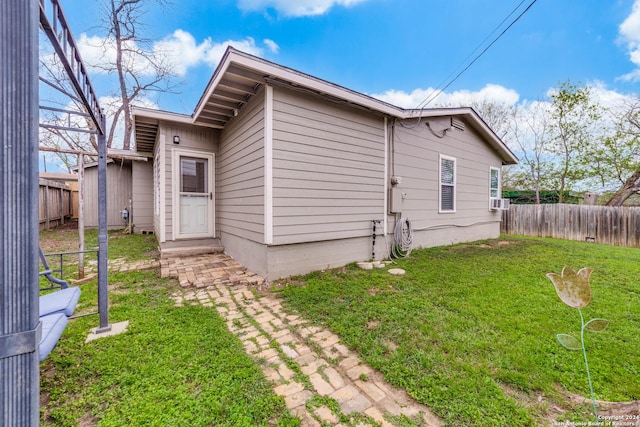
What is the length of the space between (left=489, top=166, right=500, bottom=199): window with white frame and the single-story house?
1.79 metres

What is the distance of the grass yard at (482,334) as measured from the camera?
5.40 feet

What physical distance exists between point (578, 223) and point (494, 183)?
3611mm

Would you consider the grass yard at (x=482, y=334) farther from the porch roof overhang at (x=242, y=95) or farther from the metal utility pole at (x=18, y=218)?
the porch roof overhang at (x=242, y=95)

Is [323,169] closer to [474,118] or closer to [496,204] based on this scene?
[474,118]

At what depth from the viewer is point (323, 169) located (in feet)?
14.4

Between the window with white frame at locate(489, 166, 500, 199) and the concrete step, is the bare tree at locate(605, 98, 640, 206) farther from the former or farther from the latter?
the concrete step

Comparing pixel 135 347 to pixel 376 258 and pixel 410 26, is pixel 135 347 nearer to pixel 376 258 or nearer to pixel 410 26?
pixel 376 258

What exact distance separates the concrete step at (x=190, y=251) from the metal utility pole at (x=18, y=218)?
16.0 feet

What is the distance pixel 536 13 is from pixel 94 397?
788 cm

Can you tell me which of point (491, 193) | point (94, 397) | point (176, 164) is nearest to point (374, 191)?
point (176, 164)

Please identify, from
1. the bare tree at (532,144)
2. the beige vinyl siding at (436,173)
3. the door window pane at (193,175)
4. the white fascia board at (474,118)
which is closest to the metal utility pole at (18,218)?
the door window pane at (193,175)

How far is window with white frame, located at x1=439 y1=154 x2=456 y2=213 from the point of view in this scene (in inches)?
265

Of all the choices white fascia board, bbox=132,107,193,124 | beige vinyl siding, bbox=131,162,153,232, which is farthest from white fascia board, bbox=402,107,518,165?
beige vinyl siding, bbox=131,162,153,232

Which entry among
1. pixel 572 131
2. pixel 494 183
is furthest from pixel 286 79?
pixel 572 131
